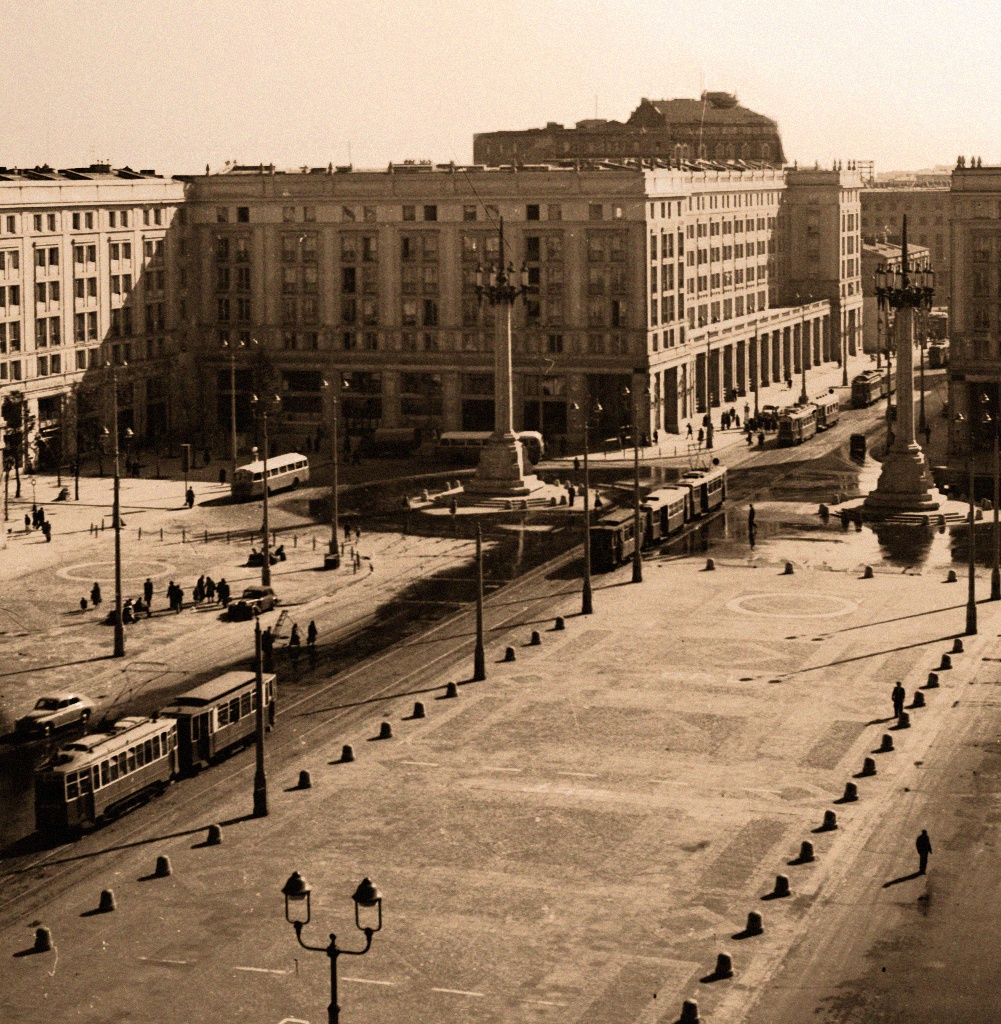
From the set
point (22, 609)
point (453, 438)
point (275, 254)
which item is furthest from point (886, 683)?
point (275, 254)

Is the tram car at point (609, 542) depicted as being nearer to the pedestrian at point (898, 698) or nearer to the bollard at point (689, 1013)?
the pedestrian at point (898, 698)

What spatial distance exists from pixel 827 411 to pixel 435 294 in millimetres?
36315

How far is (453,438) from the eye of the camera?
159250 millimetres

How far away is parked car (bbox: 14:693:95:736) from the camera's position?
75688 mm

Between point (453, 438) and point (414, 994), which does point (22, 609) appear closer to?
point (414, 994)

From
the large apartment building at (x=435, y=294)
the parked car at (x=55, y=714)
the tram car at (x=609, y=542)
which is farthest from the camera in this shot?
the large apartment building at (x=435, y=294)

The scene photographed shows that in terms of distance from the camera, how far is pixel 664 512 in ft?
396

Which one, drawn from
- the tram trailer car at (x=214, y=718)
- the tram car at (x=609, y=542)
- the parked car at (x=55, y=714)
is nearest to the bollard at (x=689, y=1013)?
the tram trailer car at (x=214, y=718)

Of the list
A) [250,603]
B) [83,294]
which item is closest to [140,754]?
[250,603]

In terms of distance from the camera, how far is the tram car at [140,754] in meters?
63.5

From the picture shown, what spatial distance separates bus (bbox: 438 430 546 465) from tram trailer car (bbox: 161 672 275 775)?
264 ft

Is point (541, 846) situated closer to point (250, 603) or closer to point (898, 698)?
point (898, 698)

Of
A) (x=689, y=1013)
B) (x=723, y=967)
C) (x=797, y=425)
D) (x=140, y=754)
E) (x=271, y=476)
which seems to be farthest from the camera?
(x=797, y=425)

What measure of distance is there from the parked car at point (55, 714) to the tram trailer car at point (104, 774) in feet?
24.4
